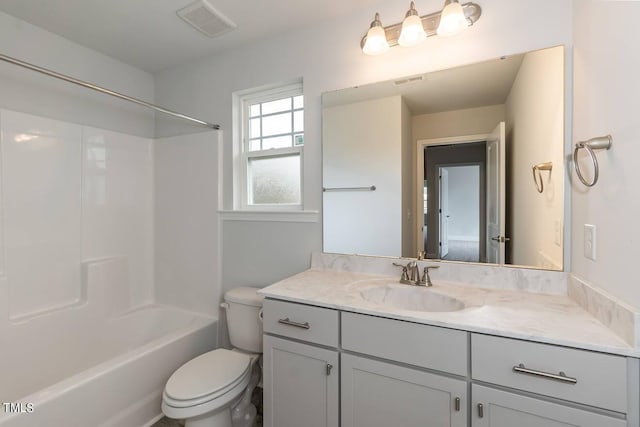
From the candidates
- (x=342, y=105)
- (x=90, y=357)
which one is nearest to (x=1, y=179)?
(x=90, y=357)

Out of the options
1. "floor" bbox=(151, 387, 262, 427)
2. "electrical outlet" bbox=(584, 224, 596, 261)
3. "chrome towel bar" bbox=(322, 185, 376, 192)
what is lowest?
"floor" bbox=(151, 387, 262, 427)

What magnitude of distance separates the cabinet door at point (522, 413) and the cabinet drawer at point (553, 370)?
1.3 inches

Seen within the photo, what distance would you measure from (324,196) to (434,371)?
3.57 ft

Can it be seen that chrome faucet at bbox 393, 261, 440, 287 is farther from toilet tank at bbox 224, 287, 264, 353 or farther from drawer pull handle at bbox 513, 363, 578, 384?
toilet tank at bbox 224, 287, 264, 353

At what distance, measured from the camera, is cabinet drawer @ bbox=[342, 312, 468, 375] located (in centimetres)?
98

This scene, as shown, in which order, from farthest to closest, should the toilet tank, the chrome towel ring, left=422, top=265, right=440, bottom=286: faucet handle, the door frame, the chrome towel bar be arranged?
the toilet tank
the chrome towel bar
the door frame
left=422, top=265, right=440, bottom=286: faucet handle
the chrome towel ring

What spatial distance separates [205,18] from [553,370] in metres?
2.31

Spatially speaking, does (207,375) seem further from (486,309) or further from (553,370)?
(553,370)

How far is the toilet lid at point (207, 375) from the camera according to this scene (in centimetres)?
136

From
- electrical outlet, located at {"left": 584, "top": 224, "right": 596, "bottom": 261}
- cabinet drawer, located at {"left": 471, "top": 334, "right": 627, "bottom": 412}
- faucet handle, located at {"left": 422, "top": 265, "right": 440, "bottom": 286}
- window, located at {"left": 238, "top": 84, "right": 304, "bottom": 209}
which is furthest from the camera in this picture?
window, located at {"left": 238, "top": 84, "right": 304, "bottom": 209}

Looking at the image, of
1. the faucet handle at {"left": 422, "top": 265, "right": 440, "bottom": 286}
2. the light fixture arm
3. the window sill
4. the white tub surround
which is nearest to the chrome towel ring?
the white tub surround

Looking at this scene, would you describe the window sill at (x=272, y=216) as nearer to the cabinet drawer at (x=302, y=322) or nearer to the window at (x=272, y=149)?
the window at (x=272, y=149)

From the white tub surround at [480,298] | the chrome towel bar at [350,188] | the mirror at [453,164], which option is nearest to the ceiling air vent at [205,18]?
the mirror at [453,164]

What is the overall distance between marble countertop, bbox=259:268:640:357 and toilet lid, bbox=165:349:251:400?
51 centimetres
